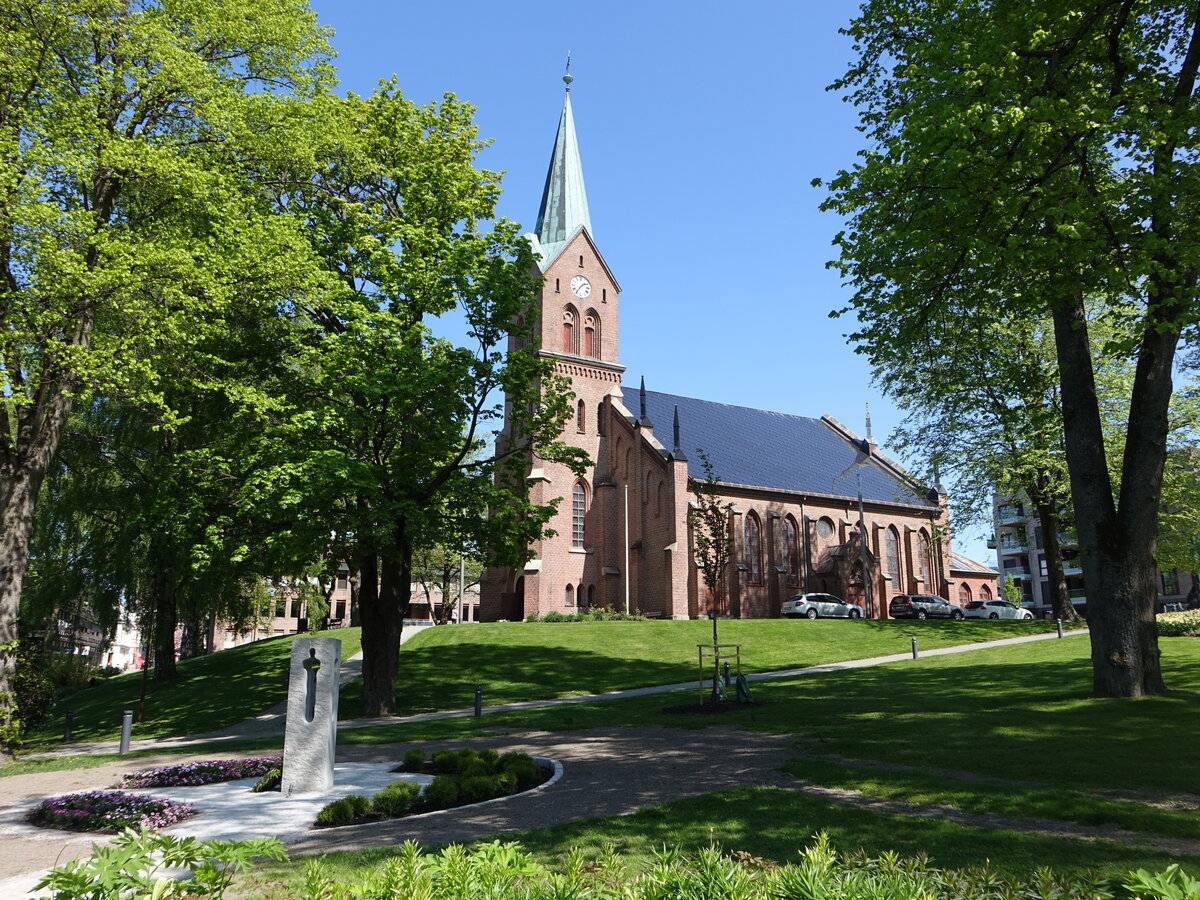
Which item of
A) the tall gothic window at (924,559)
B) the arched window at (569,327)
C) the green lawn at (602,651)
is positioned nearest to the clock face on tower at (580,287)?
the arched window at (569,327)

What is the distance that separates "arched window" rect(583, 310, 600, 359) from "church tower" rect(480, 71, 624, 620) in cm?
6

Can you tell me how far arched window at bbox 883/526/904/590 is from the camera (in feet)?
167

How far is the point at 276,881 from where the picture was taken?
6.82 metres

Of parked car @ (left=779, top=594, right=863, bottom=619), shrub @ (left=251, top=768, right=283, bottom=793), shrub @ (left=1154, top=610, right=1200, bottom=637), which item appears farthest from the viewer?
parked car @ (left=779, top=594, right=863, bottom=619)

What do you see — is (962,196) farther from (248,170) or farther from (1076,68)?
(248,170)

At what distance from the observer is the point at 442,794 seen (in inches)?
384

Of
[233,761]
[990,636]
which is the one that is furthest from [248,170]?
[990,636]

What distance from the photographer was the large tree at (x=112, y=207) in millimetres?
15266

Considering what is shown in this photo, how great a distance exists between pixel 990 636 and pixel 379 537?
27.0 metres

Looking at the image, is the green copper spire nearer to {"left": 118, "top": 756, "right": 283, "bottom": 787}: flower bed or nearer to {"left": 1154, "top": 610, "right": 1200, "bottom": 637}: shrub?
{"left": 1154, "top": 610, "right": 1200, "bottom": 637}: shrub

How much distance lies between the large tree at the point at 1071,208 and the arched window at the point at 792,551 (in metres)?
32.2

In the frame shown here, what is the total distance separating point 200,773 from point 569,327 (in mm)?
35408

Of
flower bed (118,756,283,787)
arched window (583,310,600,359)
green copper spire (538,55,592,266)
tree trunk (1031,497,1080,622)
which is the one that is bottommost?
flower bed (118,756,283,787)

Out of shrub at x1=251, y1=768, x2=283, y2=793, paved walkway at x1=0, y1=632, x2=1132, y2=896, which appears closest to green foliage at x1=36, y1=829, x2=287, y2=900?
paved walkway at x1=0, y1=632, x2=1132, y2=896
